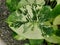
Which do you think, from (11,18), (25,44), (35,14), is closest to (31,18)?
(35,14)

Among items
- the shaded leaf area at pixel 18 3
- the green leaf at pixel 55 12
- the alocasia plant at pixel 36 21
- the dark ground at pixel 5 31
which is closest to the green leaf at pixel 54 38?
the alocasia plant at pixel 36 21

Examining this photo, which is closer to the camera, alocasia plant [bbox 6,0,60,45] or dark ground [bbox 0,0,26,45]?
alocasia plant [bbox 6,0,60,45]

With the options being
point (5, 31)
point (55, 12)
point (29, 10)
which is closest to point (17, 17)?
point (29, 10)

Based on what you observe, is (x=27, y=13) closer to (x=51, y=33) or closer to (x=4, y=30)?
(x=51, y=33)

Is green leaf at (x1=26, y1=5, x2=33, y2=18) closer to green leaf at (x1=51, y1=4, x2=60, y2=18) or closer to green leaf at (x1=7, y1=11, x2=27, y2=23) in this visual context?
green leaf at (x1=7, y1=11, x2=27, y2=23)

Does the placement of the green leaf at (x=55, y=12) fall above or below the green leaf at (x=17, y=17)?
above

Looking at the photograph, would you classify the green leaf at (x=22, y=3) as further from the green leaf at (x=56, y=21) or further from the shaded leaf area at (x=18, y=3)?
the green leaf at (x=56, y=21)

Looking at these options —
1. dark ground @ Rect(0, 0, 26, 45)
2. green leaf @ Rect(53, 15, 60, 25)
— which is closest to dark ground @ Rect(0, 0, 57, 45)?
dark ground @ Rect(0, 0, 26, 45)

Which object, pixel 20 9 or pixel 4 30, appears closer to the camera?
pixel 20 9
